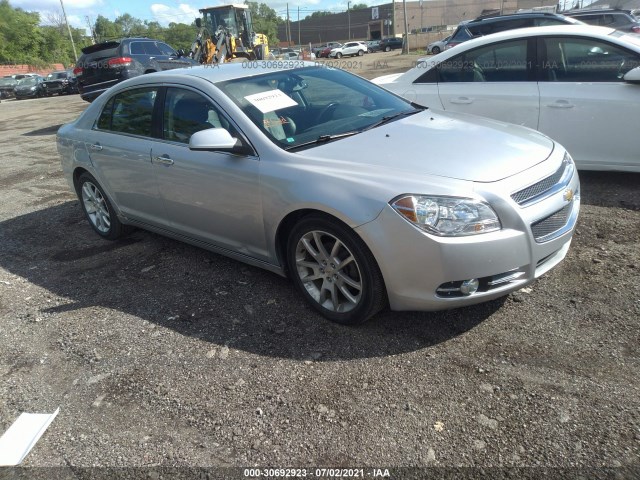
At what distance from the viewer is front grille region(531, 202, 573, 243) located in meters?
2.80

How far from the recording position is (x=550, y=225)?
9.53 feet

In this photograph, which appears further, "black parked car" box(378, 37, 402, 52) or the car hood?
"black parked car" box(378, 37, 402, 52)

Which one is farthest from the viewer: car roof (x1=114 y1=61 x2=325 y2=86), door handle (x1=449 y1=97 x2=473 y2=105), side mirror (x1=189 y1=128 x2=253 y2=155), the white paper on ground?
door handle (x1=449 y1=97 x2=473 y2=105)

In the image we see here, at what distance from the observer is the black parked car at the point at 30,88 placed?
32.4m

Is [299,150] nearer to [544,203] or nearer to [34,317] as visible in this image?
[544,203]

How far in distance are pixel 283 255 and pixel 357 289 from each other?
2.08 ft

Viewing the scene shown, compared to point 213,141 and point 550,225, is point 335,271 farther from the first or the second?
point 550,225

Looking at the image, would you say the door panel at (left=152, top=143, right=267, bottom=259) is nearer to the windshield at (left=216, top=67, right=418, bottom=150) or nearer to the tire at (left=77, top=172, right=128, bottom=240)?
the windshield at (left=216, top=67, right=418, bottom=150)

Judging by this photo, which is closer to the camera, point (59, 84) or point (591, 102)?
point (591, 102)

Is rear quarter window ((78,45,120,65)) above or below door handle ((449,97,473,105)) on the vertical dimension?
above

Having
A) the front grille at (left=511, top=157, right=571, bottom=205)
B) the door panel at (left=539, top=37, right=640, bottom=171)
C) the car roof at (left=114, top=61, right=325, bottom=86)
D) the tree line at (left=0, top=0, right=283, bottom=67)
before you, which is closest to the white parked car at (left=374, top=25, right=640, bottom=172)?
the door panel at (left=539, top=37, right=640, bottom=171)

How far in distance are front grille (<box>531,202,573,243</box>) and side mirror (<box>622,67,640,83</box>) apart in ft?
7.71

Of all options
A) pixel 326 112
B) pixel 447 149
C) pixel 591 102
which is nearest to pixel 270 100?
pixel 326 112

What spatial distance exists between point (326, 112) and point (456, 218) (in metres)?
1.49
